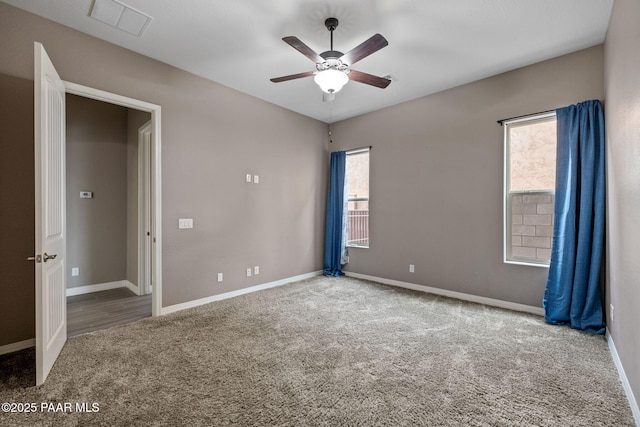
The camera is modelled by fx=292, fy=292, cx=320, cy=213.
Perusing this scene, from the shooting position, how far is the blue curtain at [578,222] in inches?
115

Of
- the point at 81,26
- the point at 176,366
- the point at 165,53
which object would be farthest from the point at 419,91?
the point at 176,366

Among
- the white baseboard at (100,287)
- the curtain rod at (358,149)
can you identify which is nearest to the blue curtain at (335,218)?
the curtain rod at (358,149)

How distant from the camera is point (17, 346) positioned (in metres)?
2.55

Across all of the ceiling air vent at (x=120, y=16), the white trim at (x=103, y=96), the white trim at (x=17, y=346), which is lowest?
the white trim at (x=17, y=346)

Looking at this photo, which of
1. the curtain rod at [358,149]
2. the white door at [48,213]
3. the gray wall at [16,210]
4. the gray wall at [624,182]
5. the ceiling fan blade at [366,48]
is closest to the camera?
the gray wall at [624,182]

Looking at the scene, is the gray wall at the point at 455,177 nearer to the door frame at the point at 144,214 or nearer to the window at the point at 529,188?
the window at the point at 529,188

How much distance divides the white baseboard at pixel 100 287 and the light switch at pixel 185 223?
1.68 meters

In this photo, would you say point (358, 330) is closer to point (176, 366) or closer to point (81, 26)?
point (176, 366)

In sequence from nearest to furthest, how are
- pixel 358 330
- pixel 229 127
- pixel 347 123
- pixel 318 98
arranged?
1. pixel 358 330
2. pixel 229 127
3. pixel 318 98
4. pixel 347 123

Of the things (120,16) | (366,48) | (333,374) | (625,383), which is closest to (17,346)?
(333,374)

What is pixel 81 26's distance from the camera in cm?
278

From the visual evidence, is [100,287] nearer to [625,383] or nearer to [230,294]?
[230,294]

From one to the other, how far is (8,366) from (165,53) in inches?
126

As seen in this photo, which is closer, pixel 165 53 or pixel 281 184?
pixel 165 53
